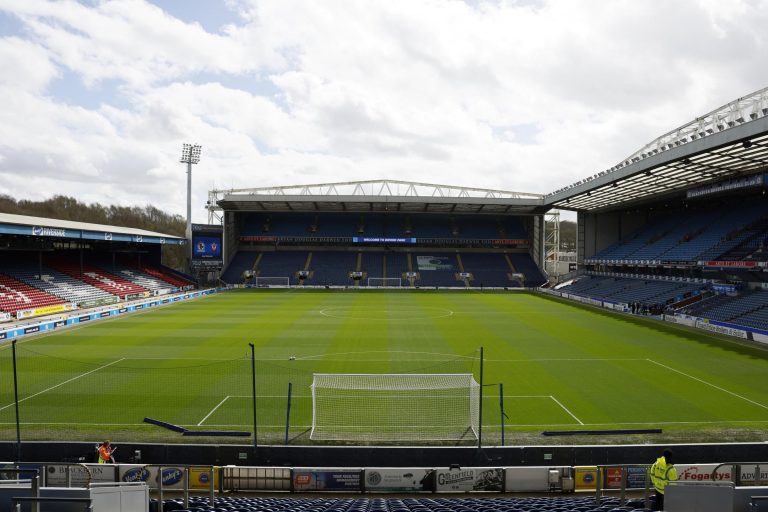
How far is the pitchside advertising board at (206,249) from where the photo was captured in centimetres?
6041

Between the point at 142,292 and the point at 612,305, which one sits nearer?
the point at 612,305

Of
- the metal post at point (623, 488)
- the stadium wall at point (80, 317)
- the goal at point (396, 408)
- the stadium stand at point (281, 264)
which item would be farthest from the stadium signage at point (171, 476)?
the stadium stand at point (281, 264)

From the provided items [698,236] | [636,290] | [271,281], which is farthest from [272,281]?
[698,236]

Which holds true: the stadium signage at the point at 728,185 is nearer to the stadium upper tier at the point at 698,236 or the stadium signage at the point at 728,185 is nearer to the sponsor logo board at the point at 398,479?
the stadium upper tier at the point at 698,236

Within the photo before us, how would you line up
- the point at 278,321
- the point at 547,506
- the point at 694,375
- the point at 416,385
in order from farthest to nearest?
the point at 278,321
the point at 694,375
the point at 416,385
the point at 547,506

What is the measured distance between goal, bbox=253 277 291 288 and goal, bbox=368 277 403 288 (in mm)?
11177

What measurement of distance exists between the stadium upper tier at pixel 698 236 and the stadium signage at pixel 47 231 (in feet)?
→ 167

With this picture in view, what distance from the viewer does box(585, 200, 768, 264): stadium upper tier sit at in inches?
1448

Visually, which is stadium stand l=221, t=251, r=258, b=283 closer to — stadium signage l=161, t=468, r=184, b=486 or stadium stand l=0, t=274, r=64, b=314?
stadium stand l=0, t=274, r=64, b=314

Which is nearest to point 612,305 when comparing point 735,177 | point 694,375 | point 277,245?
point 735,177

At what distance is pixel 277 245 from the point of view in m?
70.7

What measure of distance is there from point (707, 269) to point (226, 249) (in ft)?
181

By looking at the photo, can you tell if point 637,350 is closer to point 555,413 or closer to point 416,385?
point 555,413

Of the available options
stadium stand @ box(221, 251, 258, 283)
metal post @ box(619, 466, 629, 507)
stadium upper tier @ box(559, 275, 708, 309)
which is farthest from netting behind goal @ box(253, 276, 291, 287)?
metal post @ box(619, 466, 629, 507)
